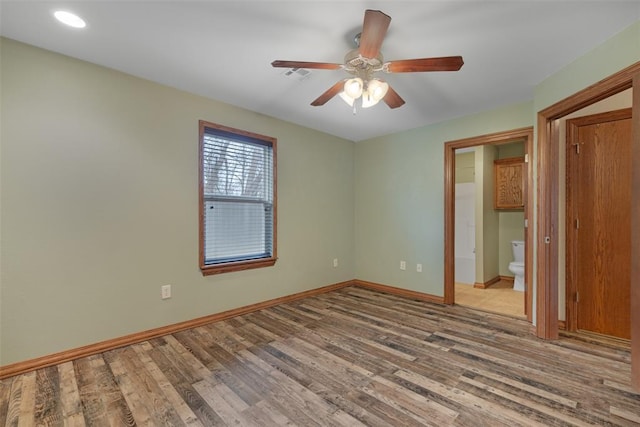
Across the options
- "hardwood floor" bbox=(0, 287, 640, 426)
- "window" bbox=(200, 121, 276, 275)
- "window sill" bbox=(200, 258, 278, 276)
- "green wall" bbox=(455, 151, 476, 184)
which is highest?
"green wall" bbox=(455, 151, 476, 184)

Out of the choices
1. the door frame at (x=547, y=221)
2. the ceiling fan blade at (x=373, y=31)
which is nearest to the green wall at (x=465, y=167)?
the door frame at (x=547, y=221)

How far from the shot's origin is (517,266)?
426cm

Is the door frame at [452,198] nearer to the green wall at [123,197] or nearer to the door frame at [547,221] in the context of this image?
the green wall at [123,197]

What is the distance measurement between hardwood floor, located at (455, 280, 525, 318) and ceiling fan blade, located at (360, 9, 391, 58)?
3.15 meters

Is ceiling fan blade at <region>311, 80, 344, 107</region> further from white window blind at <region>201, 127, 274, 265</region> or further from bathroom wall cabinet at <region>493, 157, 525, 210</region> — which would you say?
bathroom wall cabinet at <region>493, 157, 525, 210</region>

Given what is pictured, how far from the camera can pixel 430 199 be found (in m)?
3.76

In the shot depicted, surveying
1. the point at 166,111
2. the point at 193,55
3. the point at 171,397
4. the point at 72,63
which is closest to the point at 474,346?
the point at 171,397

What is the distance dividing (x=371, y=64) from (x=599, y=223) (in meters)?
2.61

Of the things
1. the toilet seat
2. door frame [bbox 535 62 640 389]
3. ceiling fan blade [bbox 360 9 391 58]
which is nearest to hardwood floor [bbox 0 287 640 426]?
door frame [bbox 535 62 640 389]

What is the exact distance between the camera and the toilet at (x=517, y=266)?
4223mm

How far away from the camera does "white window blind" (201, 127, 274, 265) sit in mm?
3025

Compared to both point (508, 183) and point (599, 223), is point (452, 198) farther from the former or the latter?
point (508, 183)

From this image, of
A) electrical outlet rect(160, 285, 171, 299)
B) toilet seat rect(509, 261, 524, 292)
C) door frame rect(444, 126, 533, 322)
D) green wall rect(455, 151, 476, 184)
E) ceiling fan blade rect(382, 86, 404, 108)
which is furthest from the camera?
green wall rect(455, 151, 476, 184)

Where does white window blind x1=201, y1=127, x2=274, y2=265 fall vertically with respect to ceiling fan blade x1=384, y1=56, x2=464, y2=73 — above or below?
below
